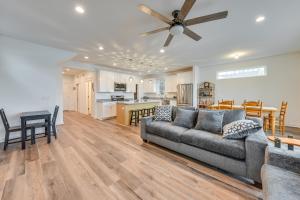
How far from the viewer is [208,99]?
6793mm

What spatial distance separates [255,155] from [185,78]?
5.79 metres

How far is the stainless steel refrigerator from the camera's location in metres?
6.92

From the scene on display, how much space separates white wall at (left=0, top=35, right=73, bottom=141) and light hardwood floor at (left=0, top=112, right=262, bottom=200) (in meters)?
1.35

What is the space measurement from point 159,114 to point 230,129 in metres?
1.74

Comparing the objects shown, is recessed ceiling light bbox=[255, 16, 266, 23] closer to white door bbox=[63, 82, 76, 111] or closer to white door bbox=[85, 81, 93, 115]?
white door bbox=[85, 81, 93, 115]

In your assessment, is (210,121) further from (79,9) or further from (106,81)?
(106,81)

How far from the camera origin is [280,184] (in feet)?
3.74

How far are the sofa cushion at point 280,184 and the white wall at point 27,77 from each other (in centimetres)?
542

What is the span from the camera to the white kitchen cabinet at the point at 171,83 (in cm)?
785

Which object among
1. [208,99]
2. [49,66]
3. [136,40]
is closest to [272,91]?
[208,99]

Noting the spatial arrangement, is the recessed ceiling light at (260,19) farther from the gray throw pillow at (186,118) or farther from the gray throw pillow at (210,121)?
the gray throw pillow at (186,118)

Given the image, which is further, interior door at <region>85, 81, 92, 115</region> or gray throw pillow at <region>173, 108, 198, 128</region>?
interior door at <region>85, 81, 92, 115</region>

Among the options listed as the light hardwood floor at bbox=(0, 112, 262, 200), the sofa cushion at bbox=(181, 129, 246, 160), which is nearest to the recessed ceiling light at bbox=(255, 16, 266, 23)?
the sofa cushion at bbox=(181, 129, 246, 160)

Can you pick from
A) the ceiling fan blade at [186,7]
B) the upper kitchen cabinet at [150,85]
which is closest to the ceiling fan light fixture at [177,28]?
the ceiling fan blade at [186,7]
